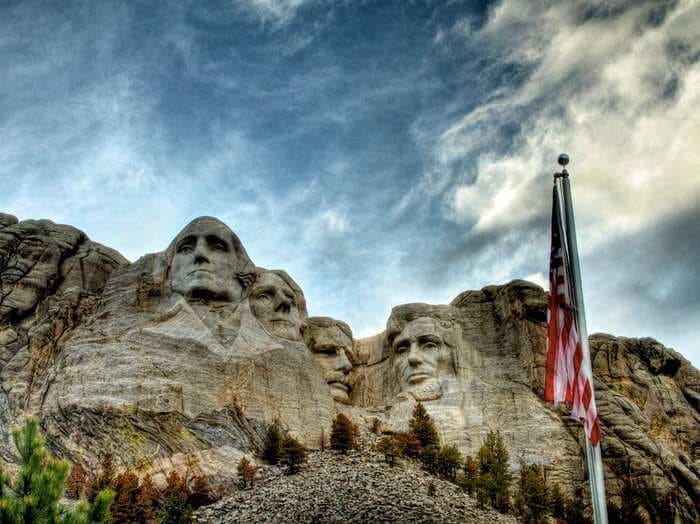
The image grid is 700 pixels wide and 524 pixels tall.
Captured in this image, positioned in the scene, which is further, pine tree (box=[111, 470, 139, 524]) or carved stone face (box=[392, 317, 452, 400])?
carved stone face (box=[392, 317, 452, 400])

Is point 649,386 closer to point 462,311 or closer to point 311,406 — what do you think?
point 462,311

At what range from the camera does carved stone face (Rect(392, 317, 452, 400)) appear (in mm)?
19641

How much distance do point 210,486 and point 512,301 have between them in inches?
303

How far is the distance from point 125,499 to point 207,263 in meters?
5.60

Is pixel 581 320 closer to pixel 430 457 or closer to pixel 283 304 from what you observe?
pixel 430 457

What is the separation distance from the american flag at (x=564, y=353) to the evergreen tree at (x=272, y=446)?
5.11 metres

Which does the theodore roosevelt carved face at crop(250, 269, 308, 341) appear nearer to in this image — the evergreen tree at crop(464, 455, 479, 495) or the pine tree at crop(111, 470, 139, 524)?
the evergreen tree at crop(464, 455, 479, 495)

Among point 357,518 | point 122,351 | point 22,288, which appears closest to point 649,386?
point 357,518

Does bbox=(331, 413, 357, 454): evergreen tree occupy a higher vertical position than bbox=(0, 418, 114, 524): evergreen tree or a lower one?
higher

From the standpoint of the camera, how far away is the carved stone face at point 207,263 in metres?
18.5

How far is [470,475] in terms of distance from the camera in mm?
16500

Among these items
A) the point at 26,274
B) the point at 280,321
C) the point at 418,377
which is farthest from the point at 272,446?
the point at 26,274

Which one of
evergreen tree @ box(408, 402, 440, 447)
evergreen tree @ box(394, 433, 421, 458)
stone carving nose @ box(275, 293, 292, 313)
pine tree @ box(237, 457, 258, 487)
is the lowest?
pine tree @ box(237, 457, 258, 487)

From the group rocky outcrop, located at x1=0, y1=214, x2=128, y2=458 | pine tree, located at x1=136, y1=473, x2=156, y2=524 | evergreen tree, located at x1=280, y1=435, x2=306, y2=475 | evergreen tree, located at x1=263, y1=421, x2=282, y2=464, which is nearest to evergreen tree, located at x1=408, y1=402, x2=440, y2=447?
evergreen tree, located at x1=280, y1=435, x2=306, y2=475
